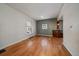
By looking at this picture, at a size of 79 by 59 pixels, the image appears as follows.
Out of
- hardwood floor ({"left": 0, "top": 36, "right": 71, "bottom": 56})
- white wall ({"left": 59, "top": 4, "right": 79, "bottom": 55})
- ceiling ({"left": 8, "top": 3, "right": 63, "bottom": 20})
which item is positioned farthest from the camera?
ceiling ({"left": 8, "top": 3, "right": 63, "bottom": 20})

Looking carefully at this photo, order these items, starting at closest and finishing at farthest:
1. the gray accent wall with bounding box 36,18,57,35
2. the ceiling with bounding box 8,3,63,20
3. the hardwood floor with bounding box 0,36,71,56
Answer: the hardwood floor with bounding box 0,36,71,56 → the ceiling with bounding box 8,3,63,20 → the gray accent wall with bounding box 36,18,57,35

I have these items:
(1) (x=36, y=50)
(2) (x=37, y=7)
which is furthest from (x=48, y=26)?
(1) (x=36, y=50)

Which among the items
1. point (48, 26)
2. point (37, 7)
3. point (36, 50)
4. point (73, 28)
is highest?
point (37, 7)

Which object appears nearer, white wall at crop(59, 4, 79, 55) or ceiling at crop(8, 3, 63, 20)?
white wall at crop(59, 4, 79, 55)

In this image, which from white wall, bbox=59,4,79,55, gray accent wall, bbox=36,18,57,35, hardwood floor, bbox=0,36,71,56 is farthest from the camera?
gray accent wall, bbox=36,18,57,35

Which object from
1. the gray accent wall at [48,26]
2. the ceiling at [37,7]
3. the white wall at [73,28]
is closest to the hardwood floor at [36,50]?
the white wall at [73,28]

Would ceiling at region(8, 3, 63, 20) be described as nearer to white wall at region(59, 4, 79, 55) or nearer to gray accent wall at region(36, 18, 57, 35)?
white wall at region(59, 4, 79, 55)

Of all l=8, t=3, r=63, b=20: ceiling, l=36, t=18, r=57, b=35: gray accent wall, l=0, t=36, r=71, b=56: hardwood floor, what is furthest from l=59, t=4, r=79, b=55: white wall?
l=36, t=18, r=57, b=35: gray accent wall

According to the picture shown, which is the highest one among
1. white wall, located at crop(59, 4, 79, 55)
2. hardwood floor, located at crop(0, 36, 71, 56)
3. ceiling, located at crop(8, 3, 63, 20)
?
ceiling, located at crop(8, 3, 63, 20)

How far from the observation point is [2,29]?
13.2ft

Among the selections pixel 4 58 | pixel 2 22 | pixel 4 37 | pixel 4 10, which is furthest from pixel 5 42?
pixel 4 58

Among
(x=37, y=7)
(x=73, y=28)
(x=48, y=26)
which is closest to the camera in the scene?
(x=73, y=28)

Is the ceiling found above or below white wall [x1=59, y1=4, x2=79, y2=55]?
above

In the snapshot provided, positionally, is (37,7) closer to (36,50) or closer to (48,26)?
(36,50)
